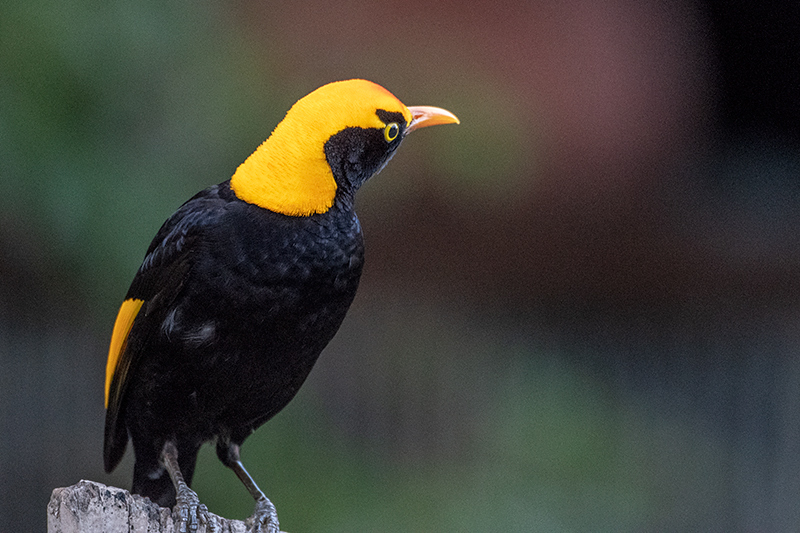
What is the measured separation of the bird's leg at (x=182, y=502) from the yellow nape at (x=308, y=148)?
47 centimetres

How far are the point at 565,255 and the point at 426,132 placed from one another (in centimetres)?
70

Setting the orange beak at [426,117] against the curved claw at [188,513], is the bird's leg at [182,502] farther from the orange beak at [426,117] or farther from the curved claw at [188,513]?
the orange beak at [426,117]

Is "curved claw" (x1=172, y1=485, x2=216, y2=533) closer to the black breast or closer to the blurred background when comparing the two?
the black breast

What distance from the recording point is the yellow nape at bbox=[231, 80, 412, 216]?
113cm

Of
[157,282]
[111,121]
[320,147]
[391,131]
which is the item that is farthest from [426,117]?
[111,121]

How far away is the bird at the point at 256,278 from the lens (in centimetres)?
115

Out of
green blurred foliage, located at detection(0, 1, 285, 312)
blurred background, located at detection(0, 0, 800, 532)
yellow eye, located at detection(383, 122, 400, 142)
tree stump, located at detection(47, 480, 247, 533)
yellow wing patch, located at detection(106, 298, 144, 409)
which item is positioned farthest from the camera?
blurred background, located at detection(0, 0, 800, 532)

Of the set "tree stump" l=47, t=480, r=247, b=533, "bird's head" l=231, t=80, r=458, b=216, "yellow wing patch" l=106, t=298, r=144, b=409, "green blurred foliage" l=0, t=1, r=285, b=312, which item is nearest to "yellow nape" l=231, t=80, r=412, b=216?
"bird's head" l=231, t=80, r=458, b=216

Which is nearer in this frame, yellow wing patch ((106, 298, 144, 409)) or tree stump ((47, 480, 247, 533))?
tree stump ((47, 480, 247, 533))

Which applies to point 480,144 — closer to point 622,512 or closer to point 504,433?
point 504,433

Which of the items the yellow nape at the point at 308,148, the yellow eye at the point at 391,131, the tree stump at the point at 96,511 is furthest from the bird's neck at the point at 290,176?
the tree stump at the point at 96,511

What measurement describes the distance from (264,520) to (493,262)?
5.26ft

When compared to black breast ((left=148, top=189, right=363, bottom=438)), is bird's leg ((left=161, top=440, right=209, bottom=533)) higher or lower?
lower

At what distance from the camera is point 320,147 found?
3.74ft
